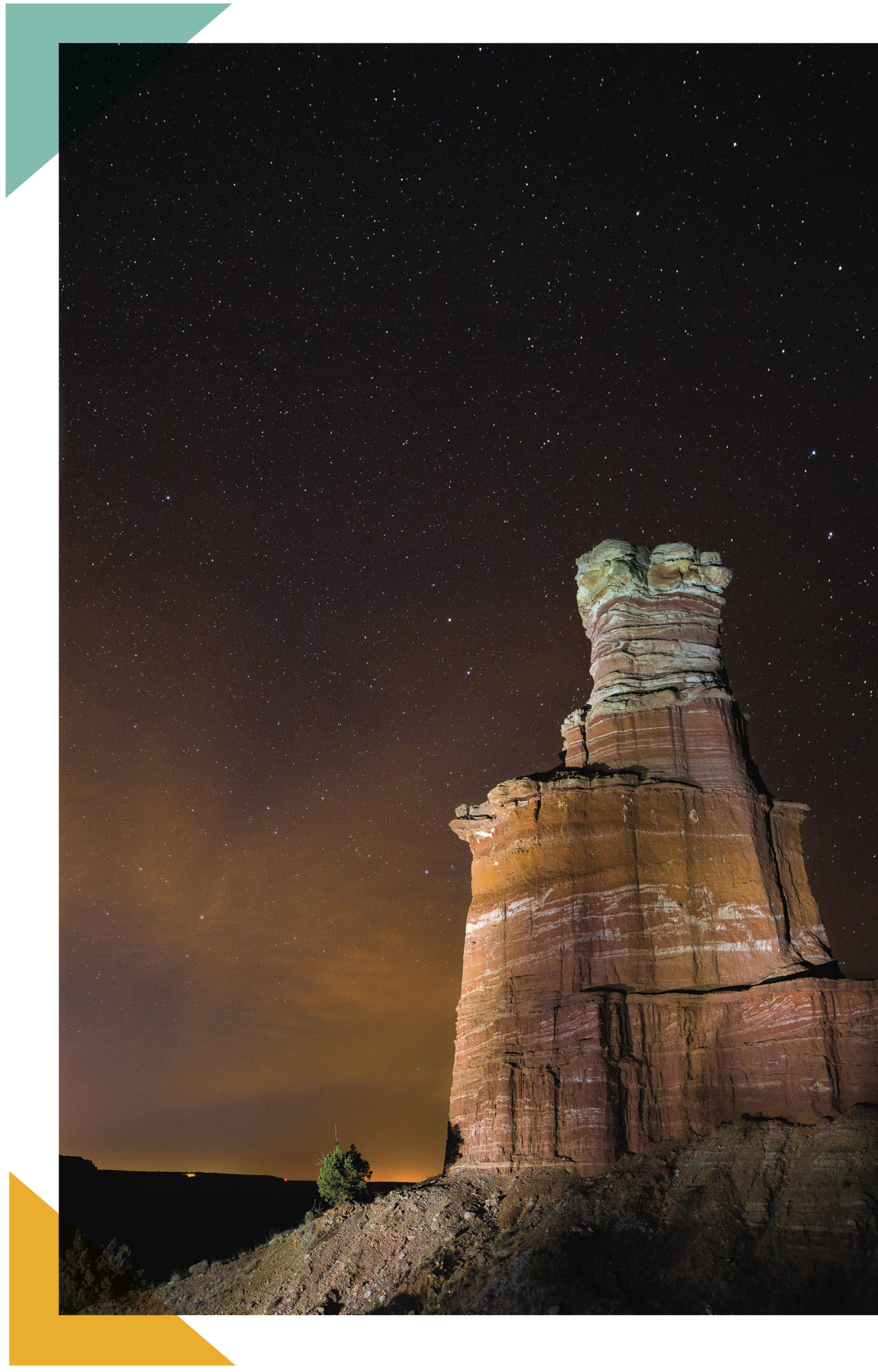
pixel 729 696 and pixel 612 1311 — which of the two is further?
pixel 729 696

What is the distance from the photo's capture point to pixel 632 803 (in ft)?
134

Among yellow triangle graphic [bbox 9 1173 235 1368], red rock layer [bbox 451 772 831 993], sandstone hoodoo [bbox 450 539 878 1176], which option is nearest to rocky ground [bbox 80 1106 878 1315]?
sandstone hoodoo [bbox 450 539 878 1176]

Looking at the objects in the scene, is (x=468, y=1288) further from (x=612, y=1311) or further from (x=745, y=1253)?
(x=745, y=1253)

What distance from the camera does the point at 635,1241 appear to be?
28938 millimetres

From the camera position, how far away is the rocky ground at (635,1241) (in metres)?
25.2

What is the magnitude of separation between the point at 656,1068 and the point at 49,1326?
78.1ft

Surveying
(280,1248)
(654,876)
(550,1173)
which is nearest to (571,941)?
(654,876)

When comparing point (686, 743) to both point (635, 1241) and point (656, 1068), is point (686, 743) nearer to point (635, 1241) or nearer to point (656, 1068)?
point (656, 1068)

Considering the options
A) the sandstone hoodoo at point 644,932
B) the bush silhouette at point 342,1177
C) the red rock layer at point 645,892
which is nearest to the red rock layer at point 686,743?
the sandstone hoodoo at point 644,932

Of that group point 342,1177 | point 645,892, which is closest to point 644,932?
point 645,892

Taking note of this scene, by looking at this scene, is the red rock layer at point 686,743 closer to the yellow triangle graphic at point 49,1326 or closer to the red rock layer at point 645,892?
the red rock layer at point 645,892

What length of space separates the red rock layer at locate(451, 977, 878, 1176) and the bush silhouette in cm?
1288
